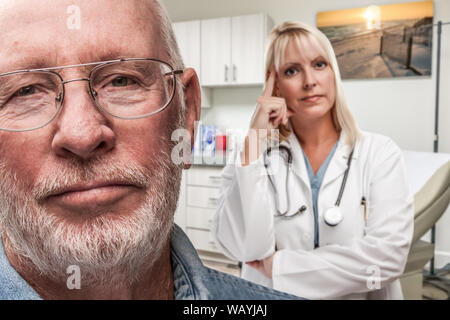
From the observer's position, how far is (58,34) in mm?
269

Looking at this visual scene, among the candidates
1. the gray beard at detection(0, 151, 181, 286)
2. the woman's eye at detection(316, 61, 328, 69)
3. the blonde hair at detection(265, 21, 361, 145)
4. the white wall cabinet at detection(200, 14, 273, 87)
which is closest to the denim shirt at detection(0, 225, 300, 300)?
the gray beard at detection(0, 151, 181, 286)

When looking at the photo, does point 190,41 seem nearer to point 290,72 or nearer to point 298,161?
point 290,72

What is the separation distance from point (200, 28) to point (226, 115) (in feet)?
0.87

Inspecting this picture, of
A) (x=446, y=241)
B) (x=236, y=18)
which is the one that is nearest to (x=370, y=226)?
(x=446, y=241)

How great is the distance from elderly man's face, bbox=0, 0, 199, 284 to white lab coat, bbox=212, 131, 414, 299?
0.95 feet

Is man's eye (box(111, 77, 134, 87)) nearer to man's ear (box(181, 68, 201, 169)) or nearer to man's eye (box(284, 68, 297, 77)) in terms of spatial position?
man's ear (box(181, 68, 201, 169))

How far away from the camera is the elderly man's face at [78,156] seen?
27cm

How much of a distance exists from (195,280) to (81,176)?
0.24 metres

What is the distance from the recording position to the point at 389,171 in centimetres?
57

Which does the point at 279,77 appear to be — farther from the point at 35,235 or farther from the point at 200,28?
the point at 35,235

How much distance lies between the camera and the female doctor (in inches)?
22.2

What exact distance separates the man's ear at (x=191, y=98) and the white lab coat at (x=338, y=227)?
0.18 m

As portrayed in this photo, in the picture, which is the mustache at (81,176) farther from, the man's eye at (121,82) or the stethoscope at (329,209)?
the stethoscope at (329,209)

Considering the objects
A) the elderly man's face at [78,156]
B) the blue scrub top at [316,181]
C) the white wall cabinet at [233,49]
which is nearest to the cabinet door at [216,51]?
the white wall cabinet at [233,49]
